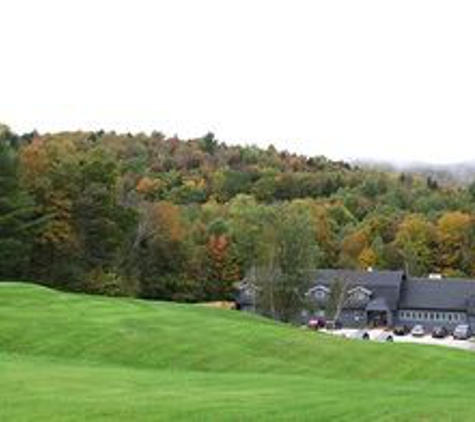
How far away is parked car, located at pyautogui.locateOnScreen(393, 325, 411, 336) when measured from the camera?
83900 millimetres

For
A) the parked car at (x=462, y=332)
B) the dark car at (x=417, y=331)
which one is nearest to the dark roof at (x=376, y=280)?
the dark car at (x=417, y=331)

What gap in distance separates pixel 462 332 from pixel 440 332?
2387 mm

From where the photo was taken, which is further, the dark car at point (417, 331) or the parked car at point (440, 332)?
the parked car at point (440, 332)

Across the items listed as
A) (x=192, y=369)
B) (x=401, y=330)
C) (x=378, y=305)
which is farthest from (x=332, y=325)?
(x=192, y=369)

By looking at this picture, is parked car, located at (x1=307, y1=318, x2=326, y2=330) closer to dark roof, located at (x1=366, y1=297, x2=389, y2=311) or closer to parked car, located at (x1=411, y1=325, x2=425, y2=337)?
dark roof, located at (x1=366, y1=297, x2=389, y2=311)

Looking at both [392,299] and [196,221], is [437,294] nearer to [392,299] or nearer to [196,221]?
[392,299]

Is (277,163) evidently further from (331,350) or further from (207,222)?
(331,350)

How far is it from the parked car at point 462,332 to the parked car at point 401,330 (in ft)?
14.8

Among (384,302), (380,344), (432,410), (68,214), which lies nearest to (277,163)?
(384,302)

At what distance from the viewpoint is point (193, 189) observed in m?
140

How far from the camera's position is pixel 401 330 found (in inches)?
3374

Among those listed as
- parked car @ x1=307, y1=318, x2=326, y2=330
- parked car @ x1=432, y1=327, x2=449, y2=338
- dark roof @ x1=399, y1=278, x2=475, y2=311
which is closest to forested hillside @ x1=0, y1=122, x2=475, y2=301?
parked car @ x1=307, y1=318, x2=326, y2=330

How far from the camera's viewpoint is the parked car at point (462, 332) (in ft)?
269

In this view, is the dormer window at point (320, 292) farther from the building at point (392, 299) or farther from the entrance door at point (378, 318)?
the entrance door at point (378, 318)
